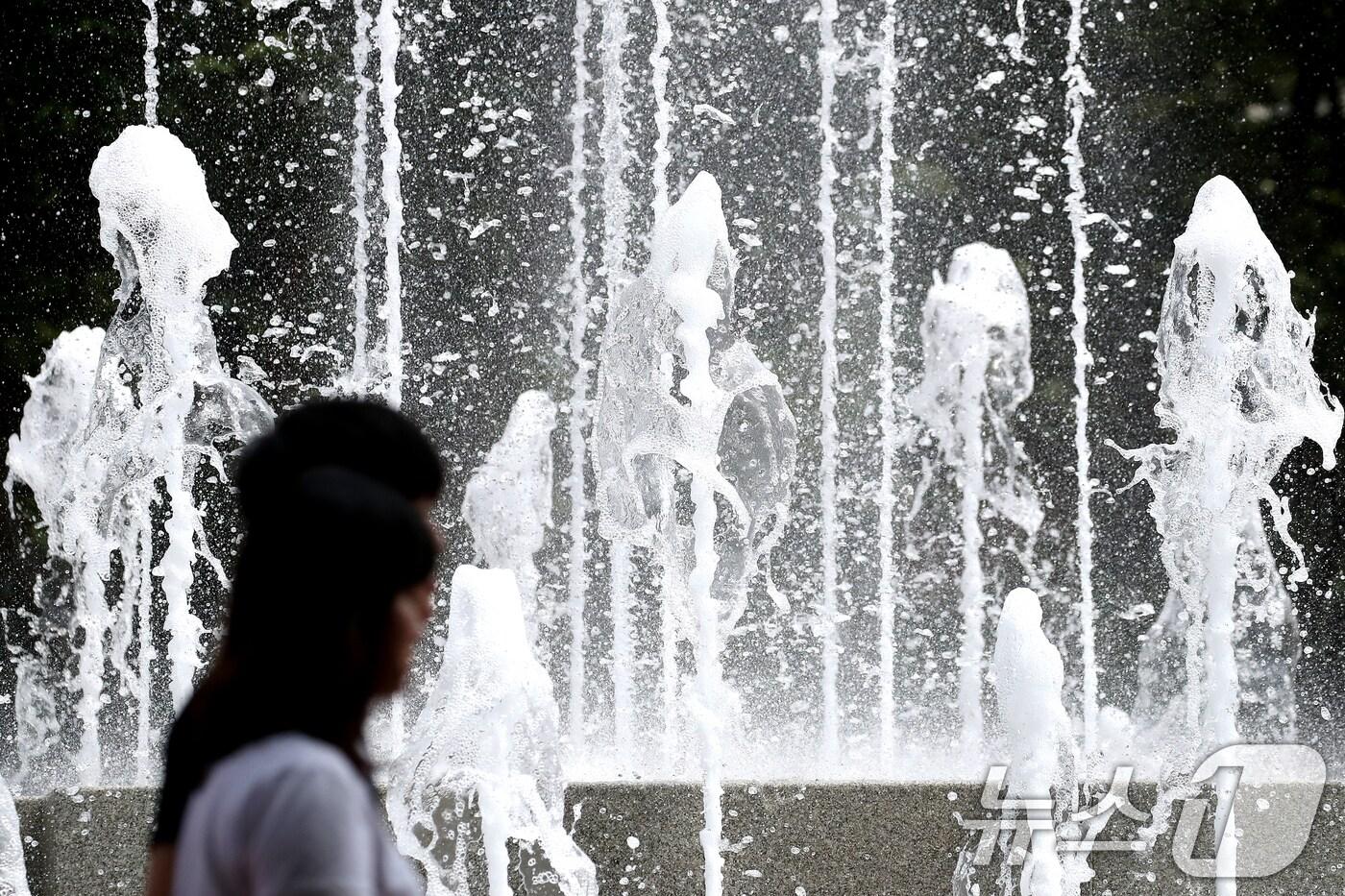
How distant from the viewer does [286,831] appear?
1026mm

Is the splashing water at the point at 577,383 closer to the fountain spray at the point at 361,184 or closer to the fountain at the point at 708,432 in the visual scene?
the fountain at the point at 708,432

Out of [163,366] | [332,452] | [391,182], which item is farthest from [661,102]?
[332,452]

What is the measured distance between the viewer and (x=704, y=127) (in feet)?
35.2

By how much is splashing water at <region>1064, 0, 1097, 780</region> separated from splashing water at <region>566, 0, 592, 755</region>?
9.98ft

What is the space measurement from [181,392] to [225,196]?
5238mm

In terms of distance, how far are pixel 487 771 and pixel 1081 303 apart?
766cm

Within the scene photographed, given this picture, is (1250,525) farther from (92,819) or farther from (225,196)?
(225,196)

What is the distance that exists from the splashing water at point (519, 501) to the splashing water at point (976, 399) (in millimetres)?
2114

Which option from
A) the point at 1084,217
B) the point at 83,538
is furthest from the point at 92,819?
the point at 1084,217

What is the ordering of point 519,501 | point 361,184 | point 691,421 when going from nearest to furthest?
point 691,421 < point 519,501 < point 361,184

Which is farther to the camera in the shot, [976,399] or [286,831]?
[976,399]

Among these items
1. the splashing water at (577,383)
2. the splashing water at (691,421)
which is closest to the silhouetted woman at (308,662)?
the splashing water at (691,421)

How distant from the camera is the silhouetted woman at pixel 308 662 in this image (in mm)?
→ 1065

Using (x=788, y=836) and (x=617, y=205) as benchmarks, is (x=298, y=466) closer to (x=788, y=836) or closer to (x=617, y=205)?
(x=788, y=836)
